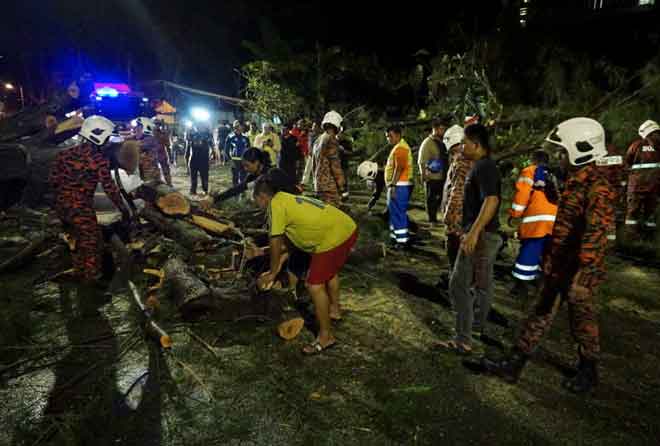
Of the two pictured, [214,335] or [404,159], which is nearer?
[214,335]

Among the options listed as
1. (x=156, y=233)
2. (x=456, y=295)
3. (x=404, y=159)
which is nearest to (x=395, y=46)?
(x=404, y=159)

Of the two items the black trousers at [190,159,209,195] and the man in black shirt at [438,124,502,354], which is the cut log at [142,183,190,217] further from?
the man in black shirt at [438,124,502,354]

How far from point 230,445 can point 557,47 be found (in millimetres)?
12232

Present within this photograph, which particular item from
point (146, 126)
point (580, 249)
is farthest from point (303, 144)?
point (580, 249)

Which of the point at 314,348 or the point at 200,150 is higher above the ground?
the point at 200,150

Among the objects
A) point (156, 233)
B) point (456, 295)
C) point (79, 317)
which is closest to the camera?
point (456, 295)

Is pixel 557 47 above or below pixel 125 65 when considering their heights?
below

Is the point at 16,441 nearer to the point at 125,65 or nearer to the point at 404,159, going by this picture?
the point at 404,159

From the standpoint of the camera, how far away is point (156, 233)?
667 centimetres

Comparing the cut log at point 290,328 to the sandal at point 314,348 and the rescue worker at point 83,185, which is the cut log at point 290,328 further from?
the rescue worker at point 83,185

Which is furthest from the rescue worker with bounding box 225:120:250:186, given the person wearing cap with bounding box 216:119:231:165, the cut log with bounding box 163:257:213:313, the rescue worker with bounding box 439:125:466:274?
the rescue worker with bounding box 439:125:466:274

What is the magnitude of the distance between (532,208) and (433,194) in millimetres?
3613

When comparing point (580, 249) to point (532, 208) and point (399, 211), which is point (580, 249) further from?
point (399, 211)

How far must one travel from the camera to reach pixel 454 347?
356 cm
